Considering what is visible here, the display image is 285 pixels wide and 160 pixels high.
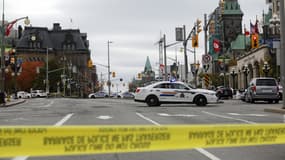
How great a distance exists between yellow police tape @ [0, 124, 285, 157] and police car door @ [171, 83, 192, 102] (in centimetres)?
2141

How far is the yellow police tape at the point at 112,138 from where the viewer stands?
6.40 meters

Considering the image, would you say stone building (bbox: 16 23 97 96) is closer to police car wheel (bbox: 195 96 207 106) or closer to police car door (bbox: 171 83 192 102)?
police car door (bbox: 171 83 192 102)

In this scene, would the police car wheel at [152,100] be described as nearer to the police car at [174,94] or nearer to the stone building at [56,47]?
the police car at [174,94]

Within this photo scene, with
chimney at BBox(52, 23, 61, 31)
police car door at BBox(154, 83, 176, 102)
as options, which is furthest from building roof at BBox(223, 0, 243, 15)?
police car door at BBox(154, 83, 176, 102)

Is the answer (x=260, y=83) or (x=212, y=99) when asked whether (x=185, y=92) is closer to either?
(x=212, y=99)

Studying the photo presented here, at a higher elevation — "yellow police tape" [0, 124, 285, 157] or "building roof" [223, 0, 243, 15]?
"building roof" [223, 0, 243, 15]

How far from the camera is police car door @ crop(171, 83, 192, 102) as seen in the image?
28.9 meters

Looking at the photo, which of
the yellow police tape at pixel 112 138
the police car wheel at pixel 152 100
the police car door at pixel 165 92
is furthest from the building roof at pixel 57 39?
the yellow police tape at pixel 112 138

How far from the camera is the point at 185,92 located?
28.8m

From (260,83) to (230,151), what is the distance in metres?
25.4

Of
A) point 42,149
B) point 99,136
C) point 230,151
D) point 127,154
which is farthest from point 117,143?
point 230,151

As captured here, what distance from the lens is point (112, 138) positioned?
21.9 ft

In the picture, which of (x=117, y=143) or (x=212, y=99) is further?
(x=212, y=99)

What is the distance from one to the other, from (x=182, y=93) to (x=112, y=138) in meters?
22.4
